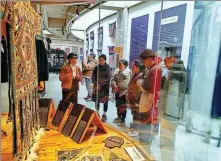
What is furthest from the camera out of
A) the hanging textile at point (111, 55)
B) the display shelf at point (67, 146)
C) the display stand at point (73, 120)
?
the hanging textile at point (111, 55)

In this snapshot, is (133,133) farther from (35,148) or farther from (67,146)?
(35,148)

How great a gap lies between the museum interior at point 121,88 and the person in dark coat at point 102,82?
2 cm

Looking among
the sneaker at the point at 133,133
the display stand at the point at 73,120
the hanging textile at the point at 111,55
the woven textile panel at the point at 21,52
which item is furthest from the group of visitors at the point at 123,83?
the woven textile panel at the point at 21,52

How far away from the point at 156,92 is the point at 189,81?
110 cm

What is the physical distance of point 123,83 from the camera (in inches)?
129

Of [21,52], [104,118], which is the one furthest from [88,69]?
[21,52]

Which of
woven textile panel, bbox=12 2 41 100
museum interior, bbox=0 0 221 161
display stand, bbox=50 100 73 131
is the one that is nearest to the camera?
woven textile panel, bbox=12 2 41 100

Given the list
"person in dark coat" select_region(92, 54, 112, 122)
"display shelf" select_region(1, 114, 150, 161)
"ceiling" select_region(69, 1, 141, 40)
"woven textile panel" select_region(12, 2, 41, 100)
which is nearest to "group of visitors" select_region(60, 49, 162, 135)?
"person in dark coat" select_region(92, 54, 112, 122)

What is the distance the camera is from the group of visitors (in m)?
2.37

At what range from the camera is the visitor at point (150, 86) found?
230 centimetres

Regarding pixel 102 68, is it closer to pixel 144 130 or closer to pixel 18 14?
pixel 144 130

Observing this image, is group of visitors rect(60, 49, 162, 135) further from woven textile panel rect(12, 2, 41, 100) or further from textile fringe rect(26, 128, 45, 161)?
woven textile panel rect(12, 2, 41, 100)

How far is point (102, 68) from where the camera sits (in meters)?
3.55

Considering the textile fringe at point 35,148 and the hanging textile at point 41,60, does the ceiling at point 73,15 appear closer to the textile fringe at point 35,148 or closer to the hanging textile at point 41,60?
the hanging textile at point 41,60
